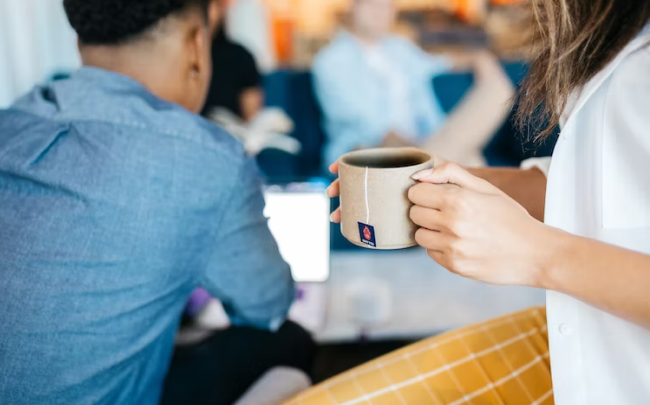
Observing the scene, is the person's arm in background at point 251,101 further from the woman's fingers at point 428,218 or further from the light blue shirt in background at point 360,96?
the woman's fingers at point 428,218

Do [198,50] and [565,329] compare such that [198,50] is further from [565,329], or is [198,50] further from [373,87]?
[373,87]

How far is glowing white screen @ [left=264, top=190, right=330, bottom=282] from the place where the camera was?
1.50 metres

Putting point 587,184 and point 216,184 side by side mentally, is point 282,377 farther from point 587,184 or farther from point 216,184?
point 587,184

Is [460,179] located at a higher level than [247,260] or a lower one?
higher

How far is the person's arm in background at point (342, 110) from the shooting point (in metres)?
2.54

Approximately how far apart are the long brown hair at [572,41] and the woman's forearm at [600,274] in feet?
0.62

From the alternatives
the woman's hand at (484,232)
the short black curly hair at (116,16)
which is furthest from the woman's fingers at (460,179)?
the short black curly hair at (116,16)

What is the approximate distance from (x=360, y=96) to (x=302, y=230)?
1236mm

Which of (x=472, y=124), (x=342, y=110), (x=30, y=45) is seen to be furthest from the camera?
(x=342, y=110)

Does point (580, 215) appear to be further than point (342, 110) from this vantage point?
No

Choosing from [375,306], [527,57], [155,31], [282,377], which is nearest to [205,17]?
[155,31]

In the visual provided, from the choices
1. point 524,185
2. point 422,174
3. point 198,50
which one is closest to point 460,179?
point 422,174

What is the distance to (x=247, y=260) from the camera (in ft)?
2.82

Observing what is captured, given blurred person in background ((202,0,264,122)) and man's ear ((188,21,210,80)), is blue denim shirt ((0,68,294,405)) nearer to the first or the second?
man's ear ((188,21,210,80))
